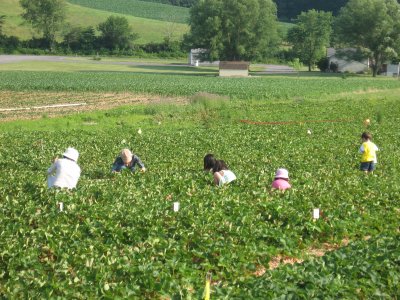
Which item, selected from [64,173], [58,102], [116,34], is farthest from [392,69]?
[64,173]

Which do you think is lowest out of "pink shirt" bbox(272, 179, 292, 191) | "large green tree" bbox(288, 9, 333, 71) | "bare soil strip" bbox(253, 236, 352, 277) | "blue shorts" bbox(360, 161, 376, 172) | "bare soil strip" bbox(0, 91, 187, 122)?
"bare soil strip" bbox(0, 91, 187, 122)

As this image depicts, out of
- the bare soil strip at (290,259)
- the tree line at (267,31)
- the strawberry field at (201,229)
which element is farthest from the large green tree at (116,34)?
the bare soil strip at (290,259)

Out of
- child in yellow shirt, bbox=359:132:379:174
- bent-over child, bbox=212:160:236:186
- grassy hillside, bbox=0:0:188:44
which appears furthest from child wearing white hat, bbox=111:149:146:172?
→ grassy hillside, bbox=0:0:188:44

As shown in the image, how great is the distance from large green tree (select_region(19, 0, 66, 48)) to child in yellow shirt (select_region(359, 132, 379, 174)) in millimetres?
107536

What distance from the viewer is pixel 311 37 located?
106 meters

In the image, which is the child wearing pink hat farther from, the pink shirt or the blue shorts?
the blue shorts

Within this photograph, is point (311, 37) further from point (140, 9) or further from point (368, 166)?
point (368, 166)

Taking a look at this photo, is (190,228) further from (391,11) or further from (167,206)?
(391,11)

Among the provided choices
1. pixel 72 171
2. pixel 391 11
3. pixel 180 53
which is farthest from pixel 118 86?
pixel 180 53

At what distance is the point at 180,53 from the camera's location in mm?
125500

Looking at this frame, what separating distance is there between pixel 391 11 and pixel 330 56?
48.2ft

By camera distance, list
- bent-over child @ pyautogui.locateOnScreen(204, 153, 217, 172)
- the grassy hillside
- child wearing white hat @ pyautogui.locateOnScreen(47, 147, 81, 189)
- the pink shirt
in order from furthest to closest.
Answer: the grassy hillside → bent-over child @ pyautogui.locateOnScreen(204, 153, 217, 172) → the pink shirt → child wearing white hat @ pyautogui.locateOnScreen(47, 147, 81, 189)

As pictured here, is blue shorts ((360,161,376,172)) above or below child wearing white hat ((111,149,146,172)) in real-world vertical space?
below

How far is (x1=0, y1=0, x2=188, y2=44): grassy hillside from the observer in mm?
124188
